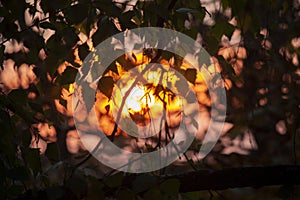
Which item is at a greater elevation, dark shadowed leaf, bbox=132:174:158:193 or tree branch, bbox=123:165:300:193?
dark shadowed leaf, bbox=132:174:158:193

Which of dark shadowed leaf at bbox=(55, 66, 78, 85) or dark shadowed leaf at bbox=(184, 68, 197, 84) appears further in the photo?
dark shadowed leaf at bbox=(184, 68, 197, 84)

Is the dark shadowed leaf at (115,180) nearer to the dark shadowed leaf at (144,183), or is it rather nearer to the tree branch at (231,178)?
the dark shadowed leaf at (144,183)

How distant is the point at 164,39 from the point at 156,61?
0.35 ft

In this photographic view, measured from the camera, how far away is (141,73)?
5.76ft

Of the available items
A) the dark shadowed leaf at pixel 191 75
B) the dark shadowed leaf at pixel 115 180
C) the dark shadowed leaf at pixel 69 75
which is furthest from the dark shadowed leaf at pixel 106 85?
the dark shadowed leaf at pixel 191 75

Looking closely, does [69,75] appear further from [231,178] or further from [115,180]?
[231,178]

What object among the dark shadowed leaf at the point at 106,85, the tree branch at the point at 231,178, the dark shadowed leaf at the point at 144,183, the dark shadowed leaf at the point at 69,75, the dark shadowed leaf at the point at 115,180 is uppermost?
the dark shadowed leaf at the point at 69,75

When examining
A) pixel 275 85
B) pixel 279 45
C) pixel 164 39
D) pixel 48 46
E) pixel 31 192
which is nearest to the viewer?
pixel 31 192

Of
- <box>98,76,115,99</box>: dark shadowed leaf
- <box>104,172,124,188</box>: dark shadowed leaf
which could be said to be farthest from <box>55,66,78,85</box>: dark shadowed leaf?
<box>104,172,124,188</box>: dark shadowed leaf

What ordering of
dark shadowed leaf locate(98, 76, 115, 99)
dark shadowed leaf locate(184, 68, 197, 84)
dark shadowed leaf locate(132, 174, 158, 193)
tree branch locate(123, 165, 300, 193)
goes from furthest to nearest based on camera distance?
1. dark shadowed leaf locate(184, 68, 197, 84)
2. tree branch locate(123, 165, 300, 193)
3. dark shadowed leaf locate(98, 76, 115, 99)
4. dark shadowed leaf locate(132, 174, 158, 193)

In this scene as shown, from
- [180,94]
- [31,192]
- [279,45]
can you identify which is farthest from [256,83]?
[31,192]

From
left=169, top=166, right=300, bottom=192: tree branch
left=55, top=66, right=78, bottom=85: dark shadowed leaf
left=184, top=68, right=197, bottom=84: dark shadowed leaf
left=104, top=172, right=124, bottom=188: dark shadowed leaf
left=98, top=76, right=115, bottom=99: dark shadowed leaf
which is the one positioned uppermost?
left=55, top=66, right=78, bottom=85: dark shadowed leaf

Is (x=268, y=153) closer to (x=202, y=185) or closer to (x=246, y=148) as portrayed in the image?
(x=246, y=148)

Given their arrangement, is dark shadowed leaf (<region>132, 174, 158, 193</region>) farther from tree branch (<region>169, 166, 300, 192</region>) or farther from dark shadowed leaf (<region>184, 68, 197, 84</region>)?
dark shadowed leaf (<region>184, 68, 197, 84</region>)
